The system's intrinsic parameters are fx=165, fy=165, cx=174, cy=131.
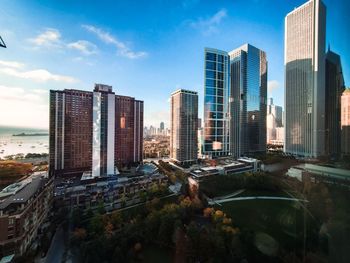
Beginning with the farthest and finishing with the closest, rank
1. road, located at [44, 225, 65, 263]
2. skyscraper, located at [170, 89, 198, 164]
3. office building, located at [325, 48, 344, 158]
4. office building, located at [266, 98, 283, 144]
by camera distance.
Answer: skyscraper, located at [170, 89, 198, 164], road, located at [44, 225, 65, 263], office building, located at [266, 98, 283, 144], office building, located at [325, 48, 344, 158]

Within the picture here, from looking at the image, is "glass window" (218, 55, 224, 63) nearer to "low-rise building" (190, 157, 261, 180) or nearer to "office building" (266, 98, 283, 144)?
"low-rise building" (190, 157, 261, 180)

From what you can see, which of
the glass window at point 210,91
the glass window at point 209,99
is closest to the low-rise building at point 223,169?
the glass window at point 209,99

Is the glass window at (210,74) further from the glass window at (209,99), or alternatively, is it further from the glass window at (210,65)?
the glass window at (209,99)

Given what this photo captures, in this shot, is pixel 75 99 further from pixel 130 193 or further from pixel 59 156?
pixel 130 193

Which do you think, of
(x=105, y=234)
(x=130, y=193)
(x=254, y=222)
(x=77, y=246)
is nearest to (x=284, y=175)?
(x=254, y=222)

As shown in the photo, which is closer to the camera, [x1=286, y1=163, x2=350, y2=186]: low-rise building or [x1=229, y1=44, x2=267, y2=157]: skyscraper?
[x1=286, y1=163, x2=350, y2=186]: low-rise building

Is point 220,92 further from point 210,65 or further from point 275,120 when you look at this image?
point 275,120

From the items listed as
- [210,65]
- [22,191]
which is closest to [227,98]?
[210,65]

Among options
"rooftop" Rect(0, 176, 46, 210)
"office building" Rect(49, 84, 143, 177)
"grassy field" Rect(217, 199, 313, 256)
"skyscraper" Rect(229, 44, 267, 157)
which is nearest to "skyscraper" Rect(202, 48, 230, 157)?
"skyscraper" Rect(229, 44, 267, 157)
